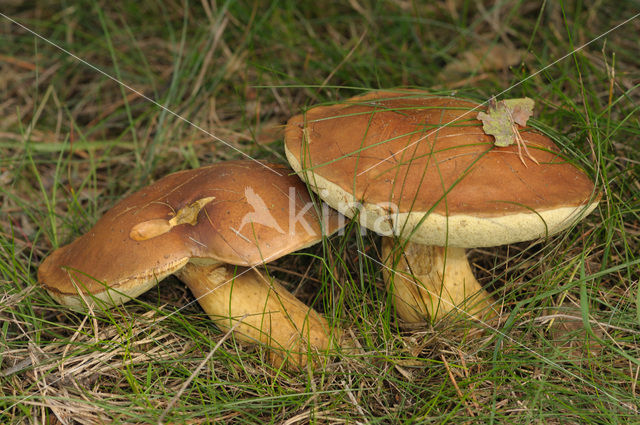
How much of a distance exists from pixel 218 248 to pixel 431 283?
27.2 inches

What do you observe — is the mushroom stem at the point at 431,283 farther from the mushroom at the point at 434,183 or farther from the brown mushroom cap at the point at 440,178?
the brown mushroom cap at the point at 440,178

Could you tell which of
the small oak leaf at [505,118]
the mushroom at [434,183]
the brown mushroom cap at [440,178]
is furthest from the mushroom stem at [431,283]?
the small oak leaf at [505,118]

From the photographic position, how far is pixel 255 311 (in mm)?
1704

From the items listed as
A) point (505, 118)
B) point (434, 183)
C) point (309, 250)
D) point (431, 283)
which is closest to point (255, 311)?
point (309, 250)

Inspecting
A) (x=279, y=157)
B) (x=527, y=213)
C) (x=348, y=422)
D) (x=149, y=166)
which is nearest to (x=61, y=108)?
(x=149, y=166)

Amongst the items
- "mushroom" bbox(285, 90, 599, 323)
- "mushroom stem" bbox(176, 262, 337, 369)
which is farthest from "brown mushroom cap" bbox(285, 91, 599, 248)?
"mushroom stem" bbox(176, 262, 337, 369)

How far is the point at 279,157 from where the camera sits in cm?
213

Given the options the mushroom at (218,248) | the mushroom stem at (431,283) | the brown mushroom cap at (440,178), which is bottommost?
the mushroom stem at (431,283)

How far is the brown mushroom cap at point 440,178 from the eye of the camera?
132 centimetres

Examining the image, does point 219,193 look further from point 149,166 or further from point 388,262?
point 149,166

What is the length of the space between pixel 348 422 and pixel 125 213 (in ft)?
2.93

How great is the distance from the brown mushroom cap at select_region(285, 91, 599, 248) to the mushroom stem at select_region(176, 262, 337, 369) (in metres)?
0.42

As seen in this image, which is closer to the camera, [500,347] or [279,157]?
[500,347]

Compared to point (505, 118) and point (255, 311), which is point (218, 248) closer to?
point (255, 311)
